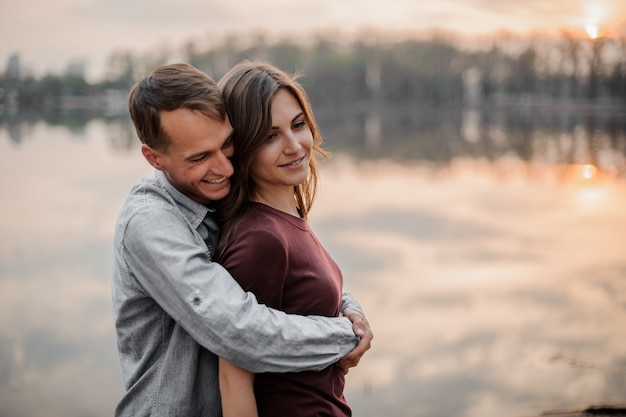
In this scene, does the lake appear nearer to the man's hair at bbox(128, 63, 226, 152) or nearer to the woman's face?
the woman's face

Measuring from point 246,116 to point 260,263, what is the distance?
18.1 inches

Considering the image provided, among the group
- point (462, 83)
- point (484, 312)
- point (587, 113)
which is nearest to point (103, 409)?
point (484, 312)

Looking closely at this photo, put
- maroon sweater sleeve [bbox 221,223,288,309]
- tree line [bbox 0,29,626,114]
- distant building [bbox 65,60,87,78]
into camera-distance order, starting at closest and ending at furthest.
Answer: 1. maroon sweater sleeve [bbox 221,223,288,309]
2. tree line [bbox 0,29,626,114]
3. distant building [bbox 65,60,87,78]

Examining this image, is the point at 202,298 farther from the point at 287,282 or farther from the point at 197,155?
the point at 197,155

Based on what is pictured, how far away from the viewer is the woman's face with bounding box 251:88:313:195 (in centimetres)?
207

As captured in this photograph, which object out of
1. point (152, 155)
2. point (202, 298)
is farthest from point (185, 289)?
point (152, 155)

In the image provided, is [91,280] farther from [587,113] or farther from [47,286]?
[587,113]

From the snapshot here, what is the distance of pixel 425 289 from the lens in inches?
361

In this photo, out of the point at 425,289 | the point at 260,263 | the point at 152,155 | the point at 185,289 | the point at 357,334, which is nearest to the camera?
the point at 185,289

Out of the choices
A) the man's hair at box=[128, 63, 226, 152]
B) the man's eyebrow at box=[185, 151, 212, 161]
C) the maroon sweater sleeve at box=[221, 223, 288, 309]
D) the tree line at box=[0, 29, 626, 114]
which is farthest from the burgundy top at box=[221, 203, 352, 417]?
the tree line at box=[0, 29, 626, 114]

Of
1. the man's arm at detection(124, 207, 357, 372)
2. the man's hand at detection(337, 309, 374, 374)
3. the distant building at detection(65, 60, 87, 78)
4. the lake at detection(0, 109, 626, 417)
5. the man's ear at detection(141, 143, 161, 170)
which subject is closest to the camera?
the man's arm at detection(124, 207, 357, 372)

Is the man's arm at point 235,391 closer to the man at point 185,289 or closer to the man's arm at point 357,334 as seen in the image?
the man at point 185,289

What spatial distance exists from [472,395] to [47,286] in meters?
5.83

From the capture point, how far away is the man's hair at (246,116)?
6.61ft
